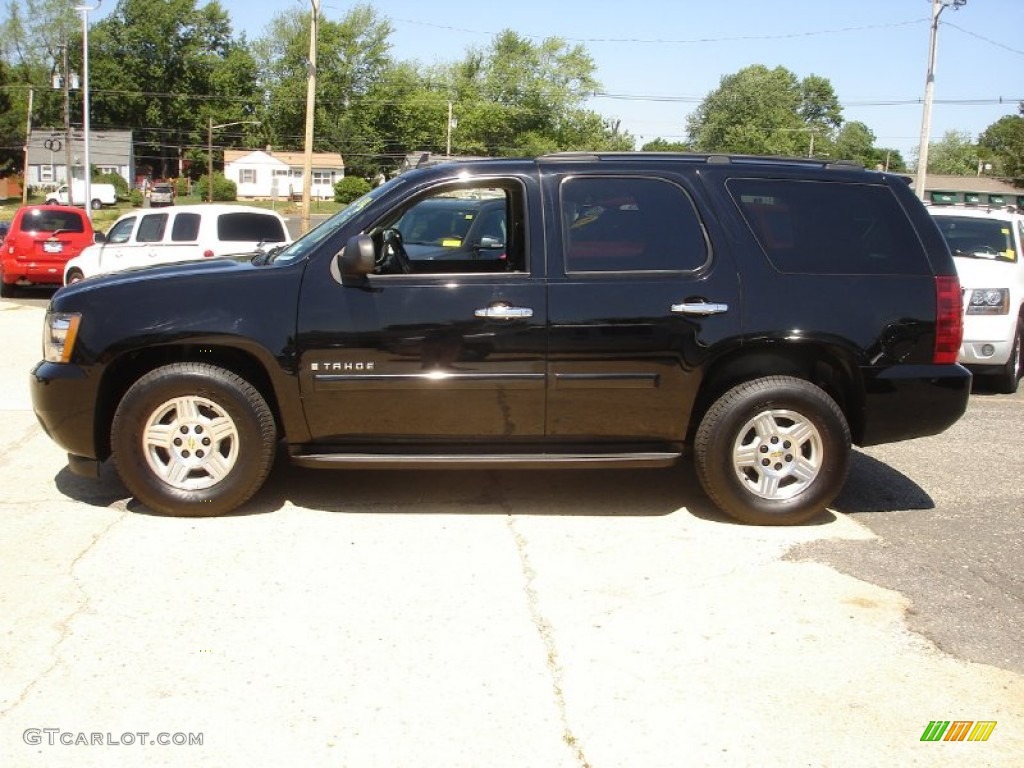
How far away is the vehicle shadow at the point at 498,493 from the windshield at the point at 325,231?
135 centimetres

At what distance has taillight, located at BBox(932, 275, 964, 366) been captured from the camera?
18.0 feet

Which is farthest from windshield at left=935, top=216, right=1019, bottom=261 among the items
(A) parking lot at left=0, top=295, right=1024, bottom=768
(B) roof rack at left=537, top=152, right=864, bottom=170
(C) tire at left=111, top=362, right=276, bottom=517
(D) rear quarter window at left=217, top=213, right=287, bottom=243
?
(D) rear quarter window at left=217, top=213, right=287, bottom=243

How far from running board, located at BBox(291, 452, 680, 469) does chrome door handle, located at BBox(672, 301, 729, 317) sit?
795 mm

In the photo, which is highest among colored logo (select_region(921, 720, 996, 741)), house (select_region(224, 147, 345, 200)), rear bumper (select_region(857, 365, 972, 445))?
house (select_region(224, 147, 345, 200))

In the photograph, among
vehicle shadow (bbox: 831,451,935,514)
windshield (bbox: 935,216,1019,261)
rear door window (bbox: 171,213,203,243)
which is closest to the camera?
vehicle shadow (bbox: 831,451,935,514)

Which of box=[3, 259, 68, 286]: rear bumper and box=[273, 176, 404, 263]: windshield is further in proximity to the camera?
box=[3, 259, 68, 286]: rear bumper

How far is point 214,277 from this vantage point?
17.4 ft

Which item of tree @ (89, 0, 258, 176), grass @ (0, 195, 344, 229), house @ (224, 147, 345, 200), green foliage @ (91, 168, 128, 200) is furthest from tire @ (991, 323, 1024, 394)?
tree @ (89, 0, 258, 176)

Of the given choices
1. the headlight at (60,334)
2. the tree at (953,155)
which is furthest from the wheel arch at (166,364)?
the tree at (953,155)

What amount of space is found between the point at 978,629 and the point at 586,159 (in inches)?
116

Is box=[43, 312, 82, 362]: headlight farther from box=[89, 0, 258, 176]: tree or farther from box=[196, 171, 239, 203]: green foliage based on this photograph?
box=[89, 0, 258, 176]: tree

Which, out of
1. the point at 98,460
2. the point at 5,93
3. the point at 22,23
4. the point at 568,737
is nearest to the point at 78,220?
the point at 98,460

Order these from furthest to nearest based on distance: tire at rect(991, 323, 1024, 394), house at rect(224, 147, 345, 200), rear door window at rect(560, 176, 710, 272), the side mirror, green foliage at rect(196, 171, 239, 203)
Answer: house at rect(224, 147, 345, 200), green foliage at rect(196, 171, 239, 203), tire at rect(991, 323, 1024, 394), rear door window at rect(560, 176, 710, 272), the side mirror

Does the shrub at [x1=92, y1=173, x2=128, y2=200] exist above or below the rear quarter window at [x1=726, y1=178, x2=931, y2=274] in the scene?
above
